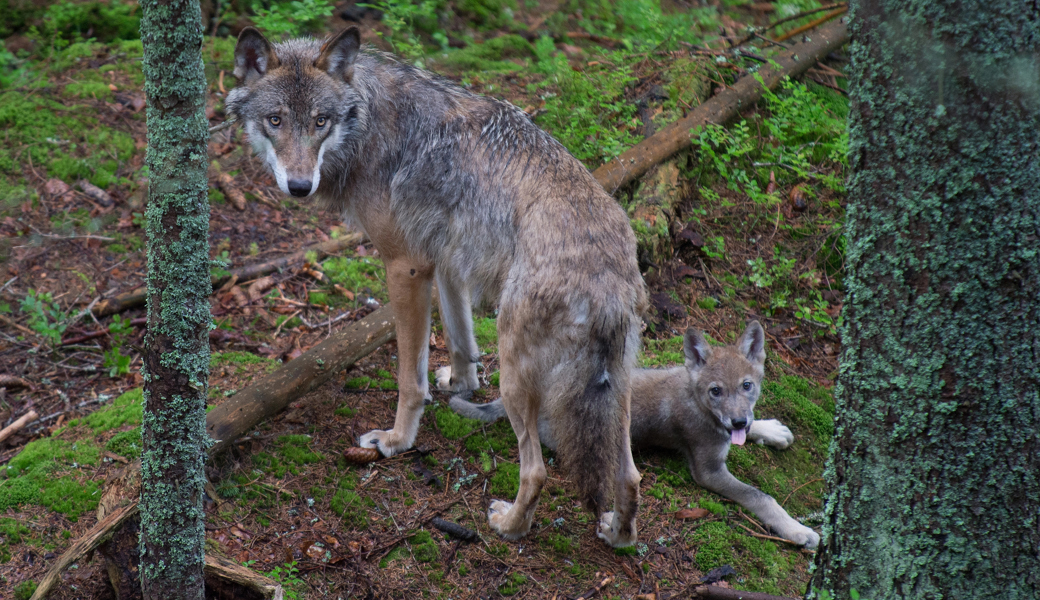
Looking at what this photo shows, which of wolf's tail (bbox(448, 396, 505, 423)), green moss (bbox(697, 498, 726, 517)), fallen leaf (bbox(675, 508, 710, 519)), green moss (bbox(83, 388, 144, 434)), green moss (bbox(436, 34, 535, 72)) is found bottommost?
green moss (bbox(83, 388, 144, 434))

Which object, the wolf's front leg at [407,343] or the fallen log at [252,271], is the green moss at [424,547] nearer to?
the wolf's front leg at [407,343]

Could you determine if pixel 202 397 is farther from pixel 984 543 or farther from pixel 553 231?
pixel 984 543

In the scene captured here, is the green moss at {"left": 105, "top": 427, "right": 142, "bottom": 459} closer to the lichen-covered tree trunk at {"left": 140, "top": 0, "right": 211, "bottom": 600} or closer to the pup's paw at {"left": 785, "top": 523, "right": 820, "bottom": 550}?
the lichen-covered tree trunk at {"left": 140, "top": 0, "right": 211, "bottom": 600}

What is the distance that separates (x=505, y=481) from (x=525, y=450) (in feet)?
2.24

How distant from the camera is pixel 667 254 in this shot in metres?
6.91

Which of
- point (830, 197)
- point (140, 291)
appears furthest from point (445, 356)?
point (830, 197)

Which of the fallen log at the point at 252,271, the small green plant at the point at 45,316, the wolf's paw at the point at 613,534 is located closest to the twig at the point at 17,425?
the small green plant at the point at 45,316

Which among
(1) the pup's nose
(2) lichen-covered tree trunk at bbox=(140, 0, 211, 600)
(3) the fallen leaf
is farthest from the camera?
(3) the fallen leaf

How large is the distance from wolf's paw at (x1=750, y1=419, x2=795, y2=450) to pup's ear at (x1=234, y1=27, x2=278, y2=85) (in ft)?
14.3

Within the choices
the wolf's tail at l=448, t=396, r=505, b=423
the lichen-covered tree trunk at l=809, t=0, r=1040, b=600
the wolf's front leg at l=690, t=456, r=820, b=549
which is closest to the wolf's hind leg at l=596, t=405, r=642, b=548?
the wolf's front leg at l=690, t=456, r=820, b=549

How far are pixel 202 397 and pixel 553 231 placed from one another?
2158 millimetres

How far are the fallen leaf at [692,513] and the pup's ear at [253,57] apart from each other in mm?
4069

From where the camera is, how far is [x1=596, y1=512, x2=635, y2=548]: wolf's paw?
437 cm

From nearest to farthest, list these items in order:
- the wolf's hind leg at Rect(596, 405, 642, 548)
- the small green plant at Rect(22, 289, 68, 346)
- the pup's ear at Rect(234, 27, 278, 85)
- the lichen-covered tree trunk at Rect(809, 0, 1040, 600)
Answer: the lichen-covered tree trunk at Rect(809, 0, 1040, 600), the wolf's hind leg at Rect(596, 405, 642, 548), the pup's ear at Rect(234, 27, 278, 85), the small green plant at Rect(22, 289, 68, 346)
